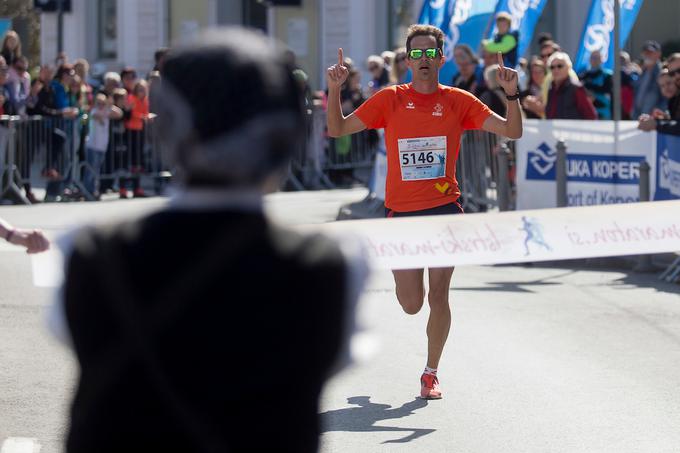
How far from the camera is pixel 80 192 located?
20.9m

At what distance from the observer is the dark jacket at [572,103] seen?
15773mm

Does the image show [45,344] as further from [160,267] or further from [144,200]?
[144,200]

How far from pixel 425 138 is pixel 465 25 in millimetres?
10467

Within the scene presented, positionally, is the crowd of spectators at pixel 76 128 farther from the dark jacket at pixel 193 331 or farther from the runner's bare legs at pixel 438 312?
the dark jacket at pixel 193 331

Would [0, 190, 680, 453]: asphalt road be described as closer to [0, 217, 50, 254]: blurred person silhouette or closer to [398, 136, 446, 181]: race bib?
[0, 217, 50, 254]: blurred person silhouette

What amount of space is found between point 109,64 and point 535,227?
31.0m

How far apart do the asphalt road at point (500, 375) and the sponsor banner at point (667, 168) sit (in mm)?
883

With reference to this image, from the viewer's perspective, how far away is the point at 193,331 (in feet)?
8.14

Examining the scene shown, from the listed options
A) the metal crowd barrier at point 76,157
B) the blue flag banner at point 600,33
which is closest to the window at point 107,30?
the metal crowd barrier at point 76,157

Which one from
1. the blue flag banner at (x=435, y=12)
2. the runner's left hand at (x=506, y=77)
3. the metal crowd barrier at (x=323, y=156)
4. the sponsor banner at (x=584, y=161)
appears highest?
the blue flag banner at (x=435, y=12)

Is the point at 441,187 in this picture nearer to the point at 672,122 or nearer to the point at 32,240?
the point at 32,240

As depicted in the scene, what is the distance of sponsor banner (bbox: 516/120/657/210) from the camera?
13805 millimetres

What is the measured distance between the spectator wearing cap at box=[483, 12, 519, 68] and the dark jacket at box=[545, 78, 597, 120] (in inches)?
96.6

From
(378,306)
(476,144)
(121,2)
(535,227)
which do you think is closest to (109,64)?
(121,2)
